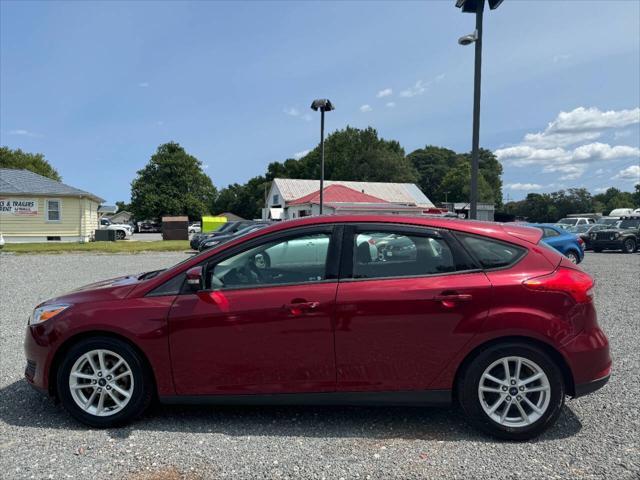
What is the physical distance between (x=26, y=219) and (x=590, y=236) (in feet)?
99.9

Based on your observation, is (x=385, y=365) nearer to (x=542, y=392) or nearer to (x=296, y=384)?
(x=296, y=384)

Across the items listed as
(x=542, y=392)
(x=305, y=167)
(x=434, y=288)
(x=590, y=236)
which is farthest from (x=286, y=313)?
(x=305, y=167)

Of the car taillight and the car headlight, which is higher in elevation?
the car taillight

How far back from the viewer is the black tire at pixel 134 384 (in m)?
3.39

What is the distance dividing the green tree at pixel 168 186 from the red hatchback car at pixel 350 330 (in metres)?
56.7

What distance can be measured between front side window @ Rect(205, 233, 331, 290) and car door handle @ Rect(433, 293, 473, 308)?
86 cm

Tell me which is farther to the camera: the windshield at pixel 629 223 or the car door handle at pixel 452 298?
the windshield at pixel 629 223

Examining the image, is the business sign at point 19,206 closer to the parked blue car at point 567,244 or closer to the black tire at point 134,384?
the parked blue car at point 567,244

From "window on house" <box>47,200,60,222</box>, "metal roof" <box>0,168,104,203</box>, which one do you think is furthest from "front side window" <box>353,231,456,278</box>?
"window on house" <box>47,200,60,222</box>

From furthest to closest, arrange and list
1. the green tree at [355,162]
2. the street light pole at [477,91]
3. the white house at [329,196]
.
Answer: the green tree at [355,162]
the white house at [329,196]
the street light pole at [477,91]

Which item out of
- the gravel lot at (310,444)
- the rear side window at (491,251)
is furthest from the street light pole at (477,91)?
the rear side window at (491,251)

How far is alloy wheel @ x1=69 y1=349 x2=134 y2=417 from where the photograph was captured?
3.42 meters

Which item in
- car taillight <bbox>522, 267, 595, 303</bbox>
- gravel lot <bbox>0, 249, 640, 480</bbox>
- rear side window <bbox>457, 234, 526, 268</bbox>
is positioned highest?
rear side window <bbox>457, 234, 526, 268</bbox>

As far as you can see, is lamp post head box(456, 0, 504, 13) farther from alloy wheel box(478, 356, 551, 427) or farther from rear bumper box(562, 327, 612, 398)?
alloy wheel box(478, 356, 551, 427)
